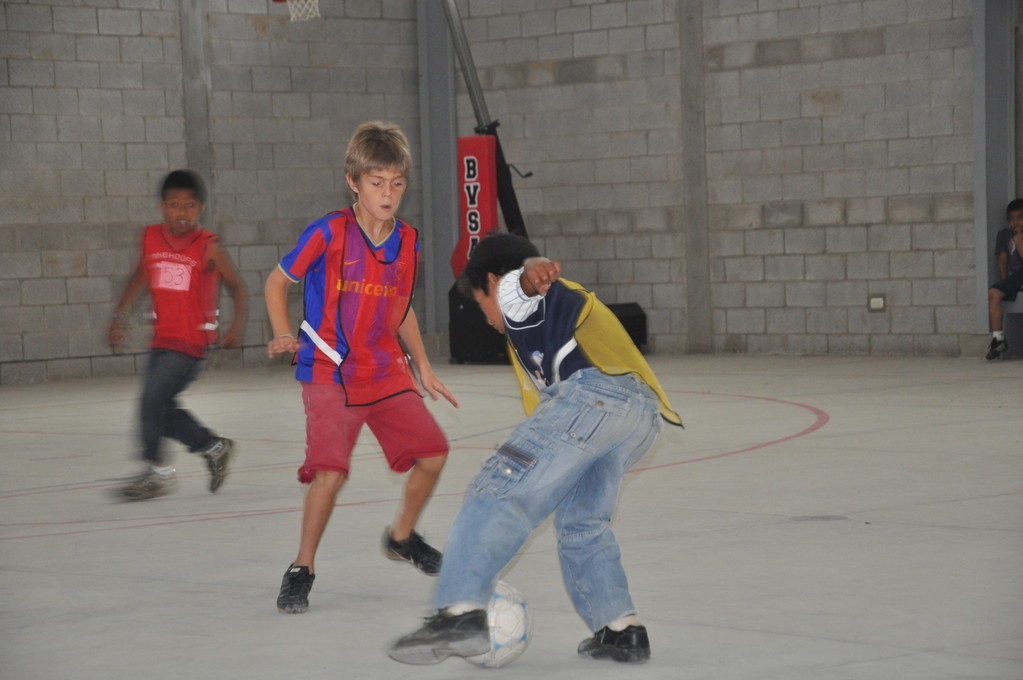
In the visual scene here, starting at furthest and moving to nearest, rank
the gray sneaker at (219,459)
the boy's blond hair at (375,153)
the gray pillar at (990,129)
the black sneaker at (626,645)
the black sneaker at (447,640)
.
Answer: the gray pillar at (990,129) → the gray sneaker at (219,459) → the boy's blond hair at (375,153) → the black sneaker at (626,645) → the black sneaker at (447,640)

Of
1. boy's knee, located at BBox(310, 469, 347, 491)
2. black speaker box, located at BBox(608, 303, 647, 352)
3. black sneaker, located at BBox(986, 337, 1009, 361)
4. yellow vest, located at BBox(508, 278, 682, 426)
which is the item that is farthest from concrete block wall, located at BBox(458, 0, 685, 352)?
yellow vest, located at BBox(508, 278, 682, 426)

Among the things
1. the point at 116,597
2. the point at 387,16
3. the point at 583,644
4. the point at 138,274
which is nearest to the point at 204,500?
the point at 138,274

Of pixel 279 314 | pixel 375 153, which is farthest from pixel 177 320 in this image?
pixel 375 153

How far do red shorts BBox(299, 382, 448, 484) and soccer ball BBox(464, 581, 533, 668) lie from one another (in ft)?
3.80

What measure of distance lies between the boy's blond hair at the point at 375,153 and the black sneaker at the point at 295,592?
1362 mm

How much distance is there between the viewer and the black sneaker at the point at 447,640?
3.97 metres

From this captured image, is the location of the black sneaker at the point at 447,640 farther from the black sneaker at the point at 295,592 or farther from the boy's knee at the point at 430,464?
the boy's knee at the point at 430,464

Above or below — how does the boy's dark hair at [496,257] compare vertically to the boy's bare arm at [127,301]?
above

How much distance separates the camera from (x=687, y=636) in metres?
4.50

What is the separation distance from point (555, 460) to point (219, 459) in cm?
416

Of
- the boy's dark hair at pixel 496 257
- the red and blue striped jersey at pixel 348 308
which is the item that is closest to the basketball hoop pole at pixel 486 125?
the red and blue striped jersey at pixel 348 308

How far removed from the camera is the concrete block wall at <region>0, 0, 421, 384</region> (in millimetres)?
16312

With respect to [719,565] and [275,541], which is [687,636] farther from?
[275,541]

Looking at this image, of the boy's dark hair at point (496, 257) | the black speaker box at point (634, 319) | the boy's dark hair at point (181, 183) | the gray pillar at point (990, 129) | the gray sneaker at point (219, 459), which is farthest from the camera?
the black speaker box at point (634, 319)
